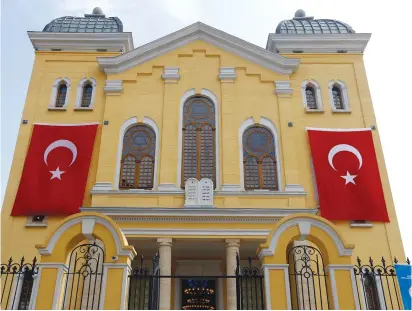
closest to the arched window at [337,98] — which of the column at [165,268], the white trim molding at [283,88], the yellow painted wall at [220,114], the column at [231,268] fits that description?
the yellow painted wall at [220,114]

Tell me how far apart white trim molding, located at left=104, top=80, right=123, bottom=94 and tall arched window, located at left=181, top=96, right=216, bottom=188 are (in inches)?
113

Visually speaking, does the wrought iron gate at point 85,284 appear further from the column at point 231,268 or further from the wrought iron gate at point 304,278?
the wrought iron gate at point 304,278

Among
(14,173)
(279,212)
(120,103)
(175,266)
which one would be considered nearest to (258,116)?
(279,212)

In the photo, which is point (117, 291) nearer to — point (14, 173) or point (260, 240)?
point (260, 240)

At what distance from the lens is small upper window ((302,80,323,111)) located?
18.6 meters

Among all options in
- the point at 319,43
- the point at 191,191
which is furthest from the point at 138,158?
the point at 319,43

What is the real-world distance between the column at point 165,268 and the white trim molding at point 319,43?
10.6 metres

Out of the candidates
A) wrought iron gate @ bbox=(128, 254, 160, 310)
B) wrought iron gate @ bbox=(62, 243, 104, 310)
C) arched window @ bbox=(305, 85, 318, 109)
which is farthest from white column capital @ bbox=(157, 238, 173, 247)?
arched window @ bbox=(305, 85, 318, 109)

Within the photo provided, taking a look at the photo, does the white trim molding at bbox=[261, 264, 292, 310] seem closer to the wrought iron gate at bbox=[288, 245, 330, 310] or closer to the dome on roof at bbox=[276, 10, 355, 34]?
the wrought iron gate at bbox=[288, 245, 330, 310]

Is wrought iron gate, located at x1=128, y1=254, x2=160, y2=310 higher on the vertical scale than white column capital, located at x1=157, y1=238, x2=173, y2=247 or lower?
lower

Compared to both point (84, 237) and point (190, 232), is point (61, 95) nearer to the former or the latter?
point (190, 232)

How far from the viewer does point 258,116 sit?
17625mm

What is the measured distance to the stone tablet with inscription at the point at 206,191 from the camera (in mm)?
15422

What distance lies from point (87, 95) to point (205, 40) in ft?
19.1
